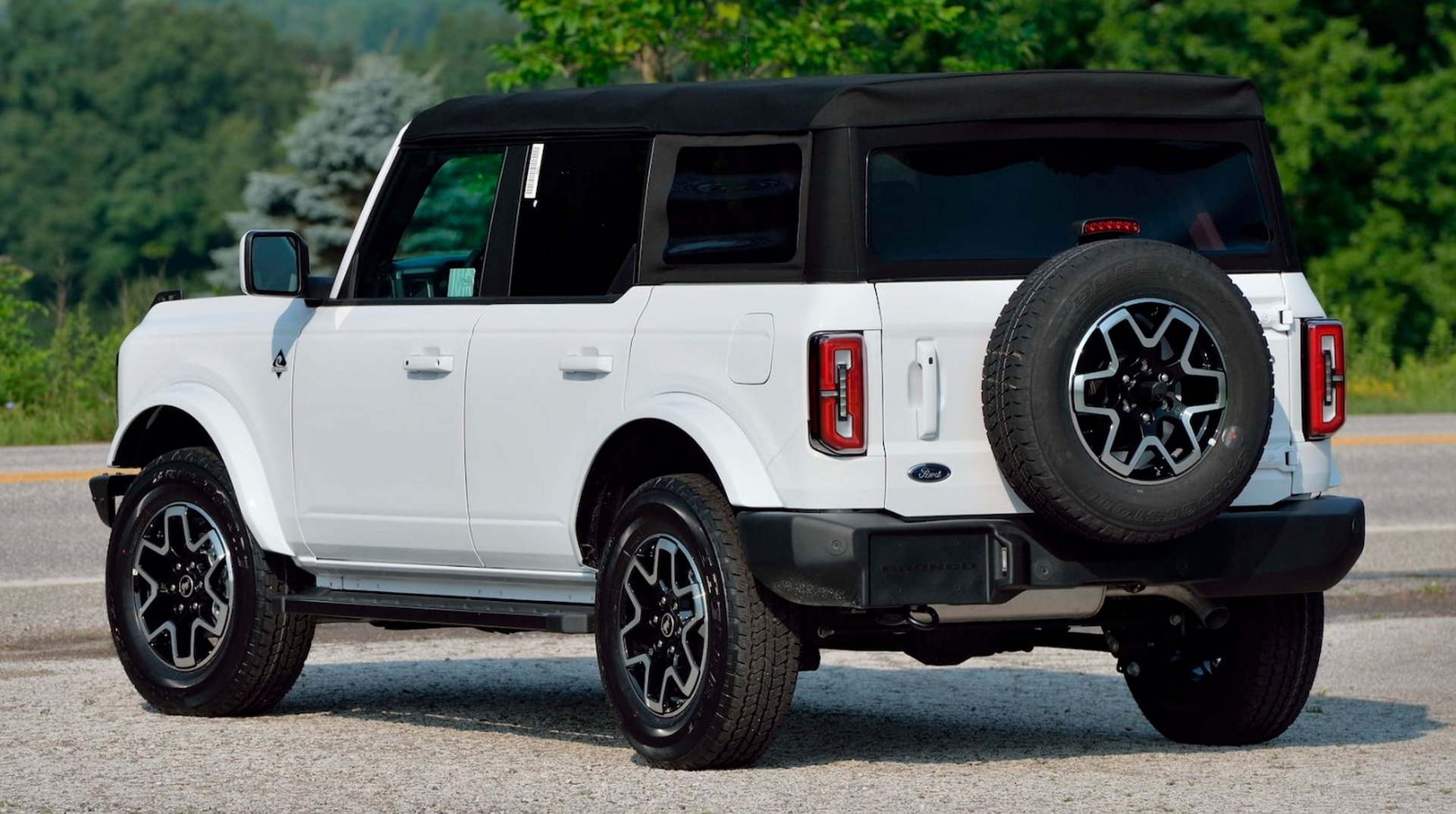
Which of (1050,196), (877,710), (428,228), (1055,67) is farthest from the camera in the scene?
(1055,67)

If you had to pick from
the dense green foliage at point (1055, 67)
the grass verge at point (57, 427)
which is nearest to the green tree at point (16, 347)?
the dense green foliage at point (1055, 67)

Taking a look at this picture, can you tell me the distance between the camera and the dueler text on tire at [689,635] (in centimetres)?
676

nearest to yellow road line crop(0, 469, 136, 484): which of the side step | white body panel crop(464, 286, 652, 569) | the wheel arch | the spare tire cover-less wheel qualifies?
the side step

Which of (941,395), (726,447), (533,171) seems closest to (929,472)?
(941,395)

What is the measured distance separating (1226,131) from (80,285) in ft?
307

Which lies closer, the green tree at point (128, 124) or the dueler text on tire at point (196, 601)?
the dueler text on tire at point (196, 601)

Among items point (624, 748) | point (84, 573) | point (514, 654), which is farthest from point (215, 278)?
point (624, 748)

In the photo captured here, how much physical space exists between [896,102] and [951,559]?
4.16ft

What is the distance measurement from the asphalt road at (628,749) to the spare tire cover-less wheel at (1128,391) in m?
0.80

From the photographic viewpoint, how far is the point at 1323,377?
727 centimetres

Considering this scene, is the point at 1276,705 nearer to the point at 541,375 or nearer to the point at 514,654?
the point at 541,375

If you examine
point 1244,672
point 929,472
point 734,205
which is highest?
point 734,205

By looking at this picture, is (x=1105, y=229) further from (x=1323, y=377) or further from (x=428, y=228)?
(x=428, y=228)

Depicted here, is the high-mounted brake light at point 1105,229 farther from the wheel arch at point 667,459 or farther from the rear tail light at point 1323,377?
the wheel arch at point 667,459
